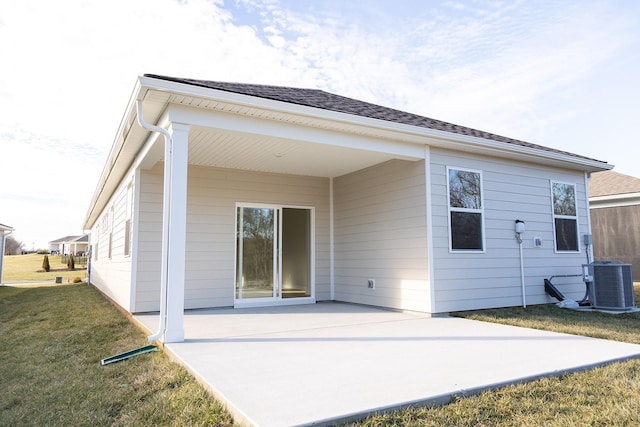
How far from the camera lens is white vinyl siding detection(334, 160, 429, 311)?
648cm

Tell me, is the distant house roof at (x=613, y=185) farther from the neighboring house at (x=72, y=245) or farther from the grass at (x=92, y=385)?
the neighboring house at (x=72, y=245)

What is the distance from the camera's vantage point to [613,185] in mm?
13281

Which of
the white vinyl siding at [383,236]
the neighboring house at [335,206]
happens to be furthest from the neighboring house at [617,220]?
the white vinyl siding at [383,236]

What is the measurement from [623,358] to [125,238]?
7634mm

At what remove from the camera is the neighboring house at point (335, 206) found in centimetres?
542

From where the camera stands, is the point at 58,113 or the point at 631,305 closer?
the point at 631,305

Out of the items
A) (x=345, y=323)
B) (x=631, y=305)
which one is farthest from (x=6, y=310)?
(x=631, y=305)

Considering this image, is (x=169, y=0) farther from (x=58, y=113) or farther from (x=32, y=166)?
(x=32, y=166)

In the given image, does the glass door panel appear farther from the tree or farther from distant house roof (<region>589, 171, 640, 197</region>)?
the tree

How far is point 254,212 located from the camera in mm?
7898

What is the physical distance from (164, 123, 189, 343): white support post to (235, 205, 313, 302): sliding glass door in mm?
3157

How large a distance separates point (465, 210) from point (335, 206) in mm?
2804

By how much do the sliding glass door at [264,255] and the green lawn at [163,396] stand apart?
2.83 meters

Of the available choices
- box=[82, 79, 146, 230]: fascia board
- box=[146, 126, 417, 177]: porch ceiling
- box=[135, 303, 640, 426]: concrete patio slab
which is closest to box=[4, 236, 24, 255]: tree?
box=[82, 79, 146, 230]: fascia board
